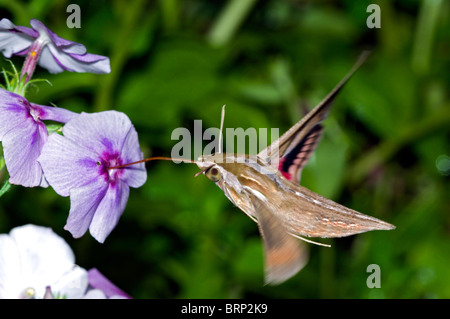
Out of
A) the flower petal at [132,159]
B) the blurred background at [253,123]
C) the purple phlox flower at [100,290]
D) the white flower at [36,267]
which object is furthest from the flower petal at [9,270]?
the blurred background at [253,123]

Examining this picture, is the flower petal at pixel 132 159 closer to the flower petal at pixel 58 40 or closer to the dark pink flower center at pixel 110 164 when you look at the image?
the dark pink flower center at pixel 110 164

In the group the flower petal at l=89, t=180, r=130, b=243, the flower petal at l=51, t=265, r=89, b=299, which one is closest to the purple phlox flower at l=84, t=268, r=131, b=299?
the flower petal at l=51, t=265, r=89, b=299

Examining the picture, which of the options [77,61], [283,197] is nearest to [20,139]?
[77,61]

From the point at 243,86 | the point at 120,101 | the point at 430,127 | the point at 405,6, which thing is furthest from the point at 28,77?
the point at 405,6

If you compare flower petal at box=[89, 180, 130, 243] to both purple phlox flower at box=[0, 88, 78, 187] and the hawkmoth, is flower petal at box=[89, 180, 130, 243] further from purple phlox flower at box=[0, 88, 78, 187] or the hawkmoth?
the hawkmoth

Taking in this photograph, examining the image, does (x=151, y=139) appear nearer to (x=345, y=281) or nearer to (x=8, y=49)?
(x=345, y=281)
